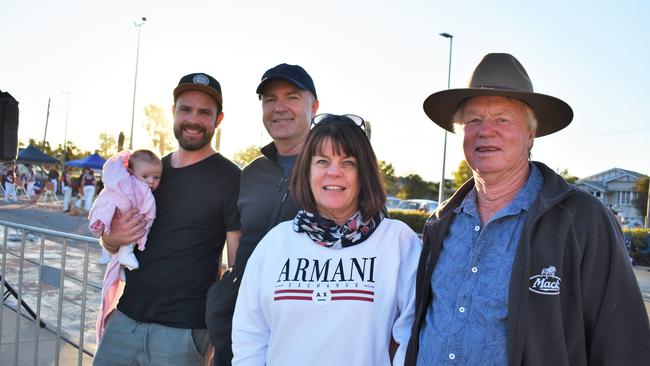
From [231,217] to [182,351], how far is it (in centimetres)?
83

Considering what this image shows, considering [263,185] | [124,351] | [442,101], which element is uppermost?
[442,101]

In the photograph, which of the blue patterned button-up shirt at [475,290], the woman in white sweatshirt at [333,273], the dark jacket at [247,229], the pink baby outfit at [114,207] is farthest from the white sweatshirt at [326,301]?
the pink baby outfit at [114,207]

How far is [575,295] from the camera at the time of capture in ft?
6.32

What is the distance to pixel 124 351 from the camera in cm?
300

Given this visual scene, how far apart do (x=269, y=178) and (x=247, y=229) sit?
12.5 inches

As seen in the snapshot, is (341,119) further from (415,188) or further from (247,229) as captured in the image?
(415,188)

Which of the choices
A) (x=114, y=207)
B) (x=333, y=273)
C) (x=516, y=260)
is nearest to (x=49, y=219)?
(x=114, y=207)

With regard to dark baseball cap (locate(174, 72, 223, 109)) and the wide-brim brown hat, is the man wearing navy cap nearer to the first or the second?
dark baseball cap (locate(174, 72, 223, 109))

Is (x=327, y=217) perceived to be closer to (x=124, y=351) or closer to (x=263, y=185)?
(x=263, y=185)

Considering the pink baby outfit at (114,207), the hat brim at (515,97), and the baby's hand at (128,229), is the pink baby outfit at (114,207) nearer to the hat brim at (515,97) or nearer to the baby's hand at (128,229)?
→ the baby's hand at (128,229)

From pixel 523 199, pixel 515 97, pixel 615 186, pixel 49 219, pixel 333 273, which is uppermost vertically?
pixel 615 186

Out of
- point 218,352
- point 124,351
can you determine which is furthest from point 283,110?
point 124,351

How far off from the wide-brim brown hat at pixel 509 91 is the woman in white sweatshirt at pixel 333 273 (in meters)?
0.56

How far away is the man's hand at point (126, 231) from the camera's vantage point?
304 centimetres
